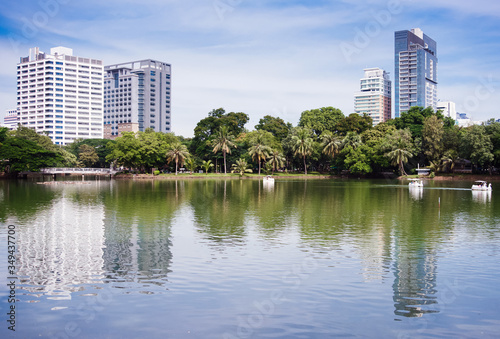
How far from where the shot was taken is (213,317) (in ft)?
39.3

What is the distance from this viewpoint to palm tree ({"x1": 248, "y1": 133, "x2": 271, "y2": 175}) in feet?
360

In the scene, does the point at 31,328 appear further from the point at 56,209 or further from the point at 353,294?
the point at 56,209

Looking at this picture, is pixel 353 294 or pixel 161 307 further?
pixel 353 294

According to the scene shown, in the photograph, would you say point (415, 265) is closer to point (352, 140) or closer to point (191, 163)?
point (352, 140)

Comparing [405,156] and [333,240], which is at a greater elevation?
[405,156]

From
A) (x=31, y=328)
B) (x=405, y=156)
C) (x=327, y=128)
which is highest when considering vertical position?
(x=327, y=128)

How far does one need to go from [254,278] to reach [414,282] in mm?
5570

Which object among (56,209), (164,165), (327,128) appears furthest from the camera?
(327,128)

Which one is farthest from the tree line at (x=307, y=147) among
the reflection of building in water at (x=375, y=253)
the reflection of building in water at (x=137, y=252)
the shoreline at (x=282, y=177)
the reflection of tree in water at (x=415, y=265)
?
the reflection of building in water at (x=137, y=252)

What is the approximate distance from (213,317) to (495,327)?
739cm

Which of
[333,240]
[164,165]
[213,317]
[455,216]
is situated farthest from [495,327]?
[164,165]

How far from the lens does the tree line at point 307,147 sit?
308ft

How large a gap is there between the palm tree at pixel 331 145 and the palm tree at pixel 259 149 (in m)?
15.0

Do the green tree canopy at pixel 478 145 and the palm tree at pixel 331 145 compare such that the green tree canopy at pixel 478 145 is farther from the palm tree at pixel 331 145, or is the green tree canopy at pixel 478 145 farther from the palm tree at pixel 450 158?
the palm tree at pixel 331 145
